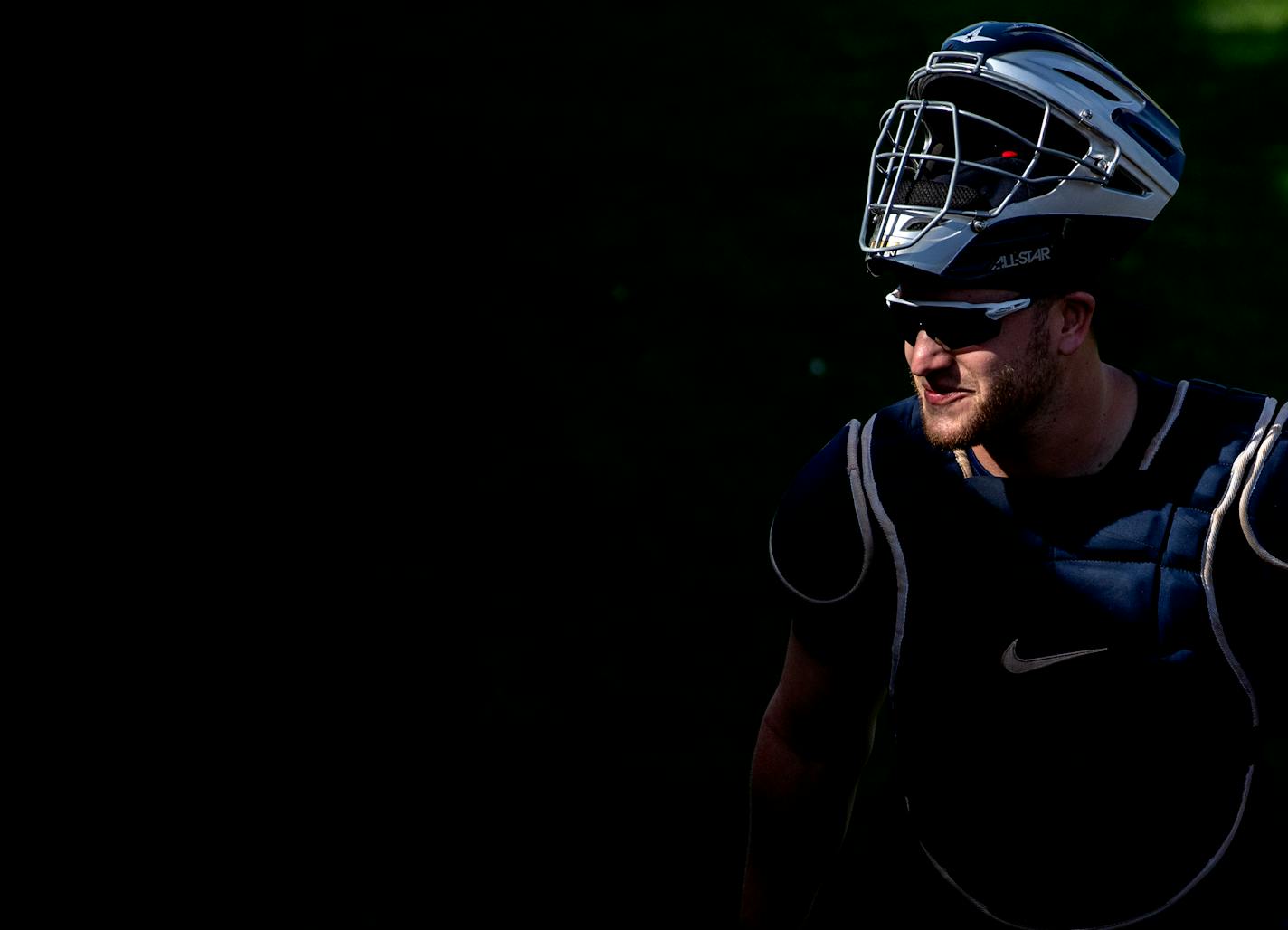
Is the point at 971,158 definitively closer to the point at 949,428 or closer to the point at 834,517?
the point at 949,428

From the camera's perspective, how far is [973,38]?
117 inches

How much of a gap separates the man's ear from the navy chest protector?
0.84 feet

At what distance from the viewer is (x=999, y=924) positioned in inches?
124

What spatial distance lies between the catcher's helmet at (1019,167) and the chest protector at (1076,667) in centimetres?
43

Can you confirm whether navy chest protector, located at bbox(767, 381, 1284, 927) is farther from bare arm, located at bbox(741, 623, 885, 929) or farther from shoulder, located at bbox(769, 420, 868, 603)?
bare arm, located at bbox(741, 623, 885, 929)


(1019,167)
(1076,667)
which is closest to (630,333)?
(1019,167)

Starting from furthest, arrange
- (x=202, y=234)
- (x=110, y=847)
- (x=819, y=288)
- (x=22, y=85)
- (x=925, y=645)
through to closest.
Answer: (x=22, y=85) → (x=202, y=234) → (x=819, y=288) → (x=110, y=847) → (x=925, y=645)

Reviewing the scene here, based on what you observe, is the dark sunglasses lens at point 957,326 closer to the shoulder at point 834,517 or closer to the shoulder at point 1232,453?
the shoulder at point 834,517

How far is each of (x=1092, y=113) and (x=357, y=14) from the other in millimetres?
8493

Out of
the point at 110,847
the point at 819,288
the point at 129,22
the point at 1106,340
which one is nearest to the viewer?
the point at 110,847

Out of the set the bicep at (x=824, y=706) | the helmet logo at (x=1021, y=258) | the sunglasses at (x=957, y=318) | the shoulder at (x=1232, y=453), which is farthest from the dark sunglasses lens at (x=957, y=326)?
the bicep at (x=824, y=706)

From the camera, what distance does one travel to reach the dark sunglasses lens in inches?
114

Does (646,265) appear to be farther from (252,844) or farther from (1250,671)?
(1250,671)

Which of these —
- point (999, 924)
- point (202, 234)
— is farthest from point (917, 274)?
point (202, 234)
